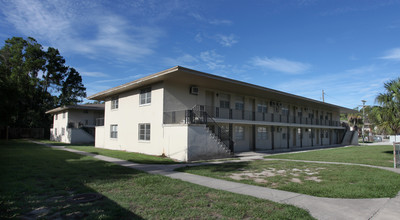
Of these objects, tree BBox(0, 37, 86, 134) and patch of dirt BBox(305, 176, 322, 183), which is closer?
patch of dirt BBox(305, 176, 322, 183)

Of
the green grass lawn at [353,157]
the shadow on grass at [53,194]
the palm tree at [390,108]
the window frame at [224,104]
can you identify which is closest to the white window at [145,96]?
the window frame at [224,104]

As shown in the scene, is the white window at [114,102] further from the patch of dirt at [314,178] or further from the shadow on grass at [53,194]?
the patch of dirt at [314,178]

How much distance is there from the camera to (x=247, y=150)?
23.2 meters

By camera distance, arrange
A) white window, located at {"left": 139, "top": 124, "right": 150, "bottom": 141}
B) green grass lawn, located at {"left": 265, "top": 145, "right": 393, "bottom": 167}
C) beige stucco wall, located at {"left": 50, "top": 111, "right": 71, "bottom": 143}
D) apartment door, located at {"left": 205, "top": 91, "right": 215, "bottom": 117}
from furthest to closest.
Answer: beige stucco wall, located at {"left": 50, "top": 111, "right": 71, "bottom": 143} < apartment door, located at {"left": 205, "top": 91, "right": 215, "bottom": 117} < white window, located at {"left": 139, "top": 124, "right": 150, "bottom": 141} < green grass lawn, located at {"left": 265, "top": 145, "right": 393, "bottom": 167}

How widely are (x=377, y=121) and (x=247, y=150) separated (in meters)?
10.0

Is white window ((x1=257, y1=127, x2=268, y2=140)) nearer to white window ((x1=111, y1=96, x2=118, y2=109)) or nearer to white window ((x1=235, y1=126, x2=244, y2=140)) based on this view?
white window ((x1=235, y1=126, x2=244, y2=140))

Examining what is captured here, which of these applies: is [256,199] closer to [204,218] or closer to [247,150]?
[204,218]

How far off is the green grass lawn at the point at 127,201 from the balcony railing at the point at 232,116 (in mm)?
8460

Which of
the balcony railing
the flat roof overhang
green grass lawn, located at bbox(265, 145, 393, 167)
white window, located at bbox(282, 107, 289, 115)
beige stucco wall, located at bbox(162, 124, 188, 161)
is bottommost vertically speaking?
green grass lawn, located at bbox(265, 145, 393, 167)

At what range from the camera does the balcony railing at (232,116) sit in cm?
1745

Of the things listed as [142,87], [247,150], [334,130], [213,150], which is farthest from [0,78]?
[334,130]

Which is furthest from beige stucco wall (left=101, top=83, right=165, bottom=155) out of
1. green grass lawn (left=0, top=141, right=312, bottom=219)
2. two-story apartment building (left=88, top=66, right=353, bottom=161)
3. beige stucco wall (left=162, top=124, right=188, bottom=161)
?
green grass lawn (left=0, top=141, right=312, bottom=219)

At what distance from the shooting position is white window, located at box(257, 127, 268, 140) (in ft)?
81.2

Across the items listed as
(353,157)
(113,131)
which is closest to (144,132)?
(113,131)
